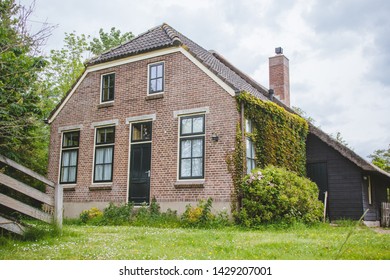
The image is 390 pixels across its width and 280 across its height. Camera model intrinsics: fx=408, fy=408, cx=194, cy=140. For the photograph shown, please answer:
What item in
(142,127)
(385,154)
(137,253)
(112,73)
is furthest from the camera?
(385,154)

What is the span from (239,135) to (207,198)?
2321mm

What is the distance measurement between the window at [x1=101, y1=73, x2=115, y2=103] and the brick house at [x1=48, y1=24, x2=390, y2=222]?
0.04 metres

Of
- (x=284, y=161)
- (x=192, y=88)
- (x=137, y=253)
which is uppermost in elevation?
(x=192, y=88)

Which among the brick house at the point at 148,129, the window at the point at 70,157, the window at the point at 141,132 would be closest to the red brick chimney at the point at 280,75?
the brick house at the point at 148,129

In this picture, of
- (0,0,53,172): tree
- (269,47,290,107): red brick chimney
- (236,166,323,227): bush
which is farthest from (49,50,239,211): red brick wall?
(269,47,290,107): red brick chimney

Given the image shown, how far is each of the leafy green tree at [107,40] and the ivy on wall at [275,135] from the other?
74.7ft

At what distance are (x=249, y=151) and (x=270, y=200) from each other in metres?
2.41

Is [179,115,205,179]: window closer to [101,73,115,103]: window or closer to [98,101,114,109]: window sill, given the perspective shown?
[98,101,114,109]: window sill

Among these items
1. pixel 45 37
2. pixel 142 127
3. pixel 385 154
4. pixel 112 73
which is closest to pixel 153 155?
pixel 142 127

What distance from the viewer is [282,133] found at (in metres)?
15.9

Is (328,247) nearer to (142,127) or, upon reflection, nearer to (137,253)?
(137,253)

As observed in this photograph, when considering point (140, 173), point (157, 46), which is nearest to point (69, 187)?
point (140, 173)

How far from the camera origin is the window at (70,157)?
17.0 meters

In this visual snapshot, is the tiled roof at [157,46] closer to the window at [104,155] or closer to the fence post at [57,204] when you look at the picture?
the window at [104,155]
